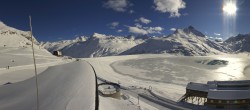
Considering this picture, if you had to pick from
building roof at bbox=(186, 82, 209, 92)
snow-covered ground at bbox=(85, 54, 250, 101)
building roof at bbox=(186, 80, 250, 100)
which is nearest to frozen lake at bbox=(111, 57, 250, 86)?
snow-covered ground at bbox=(85, 54, 250, 101)

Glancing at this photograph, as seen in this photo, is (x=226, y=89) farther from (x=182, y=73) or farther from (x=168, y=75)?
(x=182, y=73)

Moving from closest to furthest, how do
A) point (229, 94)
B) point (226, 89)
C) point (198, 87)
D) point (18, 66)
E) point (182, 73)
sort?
1. point (229, 94)
2. point (226, 89)
3. point (198, 87)
4. point (18, 66)
5. point (182, 73)

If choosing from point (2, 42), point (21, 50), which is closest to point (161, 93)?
point (21, 50)

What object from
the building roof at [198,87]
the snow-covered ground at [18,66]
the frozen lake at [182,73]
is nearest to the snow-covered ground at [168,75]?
the frozen lake at [182,73]

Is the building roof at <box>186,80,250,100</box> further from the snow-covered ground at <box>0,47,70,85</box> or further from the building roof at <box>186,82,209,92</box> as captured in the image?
the snow-covered ground at <box>0,47,70,85</box>

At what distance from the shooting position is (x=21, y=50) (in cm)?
12494

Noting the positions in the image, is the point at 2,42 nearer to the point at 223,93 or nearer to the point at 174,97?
the point at 174,97

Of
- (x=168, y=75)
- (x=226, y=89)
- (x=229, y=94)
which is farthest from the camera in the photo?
(x=168, y=75)

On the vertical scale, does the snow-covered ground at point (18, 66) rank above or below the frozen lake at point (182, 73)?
above

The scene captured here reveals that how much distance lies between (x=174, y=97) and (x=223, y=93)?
1128cm

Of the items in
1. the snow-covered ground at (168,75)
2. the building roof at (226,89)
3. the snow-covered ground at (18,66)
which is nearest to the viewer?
the building roof at (226,89)

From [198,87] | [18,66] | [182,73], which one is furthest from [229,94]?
[18,66]

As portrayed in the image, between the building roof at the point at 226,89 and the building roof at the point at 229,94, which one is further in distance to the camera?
the building roof at the point at 226,89

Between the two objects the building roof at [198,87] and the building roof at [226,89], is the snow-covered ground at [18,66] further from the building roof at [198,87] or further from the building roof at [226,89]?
the building roof at [226,89]
